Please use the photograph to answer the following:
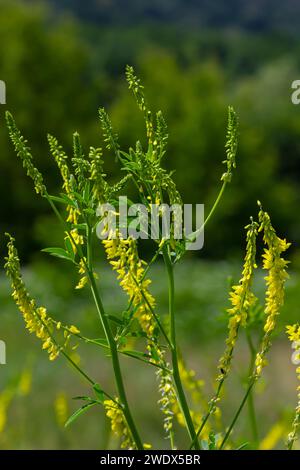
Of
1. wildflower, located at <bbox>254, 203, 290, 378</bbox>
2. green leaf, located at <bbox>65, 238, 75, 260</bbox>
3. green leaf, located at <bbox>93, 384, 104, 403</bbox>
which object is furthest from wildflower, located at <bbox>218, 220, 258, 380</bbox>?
green leaf, located at <bbox>65, 238, 75, 260</bbox>

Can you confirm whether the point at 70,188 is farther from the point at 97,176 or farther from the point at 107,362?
the point at 107,362

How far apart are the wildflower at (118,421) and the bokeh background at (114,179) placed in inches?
41.3

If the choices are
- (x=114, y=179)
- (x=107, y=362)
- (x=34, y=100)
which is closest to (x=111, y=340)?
(x=107, y=362)

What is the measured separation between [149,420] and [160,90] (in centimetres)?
2049

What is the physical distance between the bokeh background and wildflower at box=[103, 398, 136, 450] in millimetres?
1049

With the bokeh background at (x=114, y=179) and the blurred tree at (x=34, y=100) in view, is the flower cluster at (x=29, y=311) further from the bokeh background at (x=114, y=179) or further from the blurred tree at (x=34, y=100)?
the blurred tree at (x=34, y=100)

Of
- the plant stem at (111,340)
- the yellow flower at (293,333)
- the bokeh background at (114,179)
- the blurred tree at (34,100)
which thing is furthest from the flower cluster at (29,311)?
the blurred tree at (34,100)

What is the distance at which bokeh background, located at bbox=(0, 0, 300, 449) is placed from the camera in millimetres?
7688

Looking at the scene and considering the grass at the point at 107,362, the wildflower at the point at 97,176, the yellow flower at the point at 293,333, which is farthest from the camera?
the grass at the point at 107,362

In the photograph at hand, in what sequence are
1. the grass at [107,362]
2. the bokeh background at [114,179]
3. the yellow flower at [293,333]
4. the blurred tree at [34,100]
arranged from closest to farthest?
the yellow flower at [293,333], the grass at [107,362], the bokeh background at [114,179], the blurred tree at [34,100]

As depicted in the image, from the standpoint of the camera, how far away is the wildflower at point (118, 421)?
1776 mm

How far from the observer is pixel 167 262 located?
1.73m

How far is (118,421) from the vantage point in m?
1.86

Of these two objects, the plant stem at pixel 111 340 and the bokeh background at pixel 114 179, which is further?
the bokeh background at pixel 114 179
